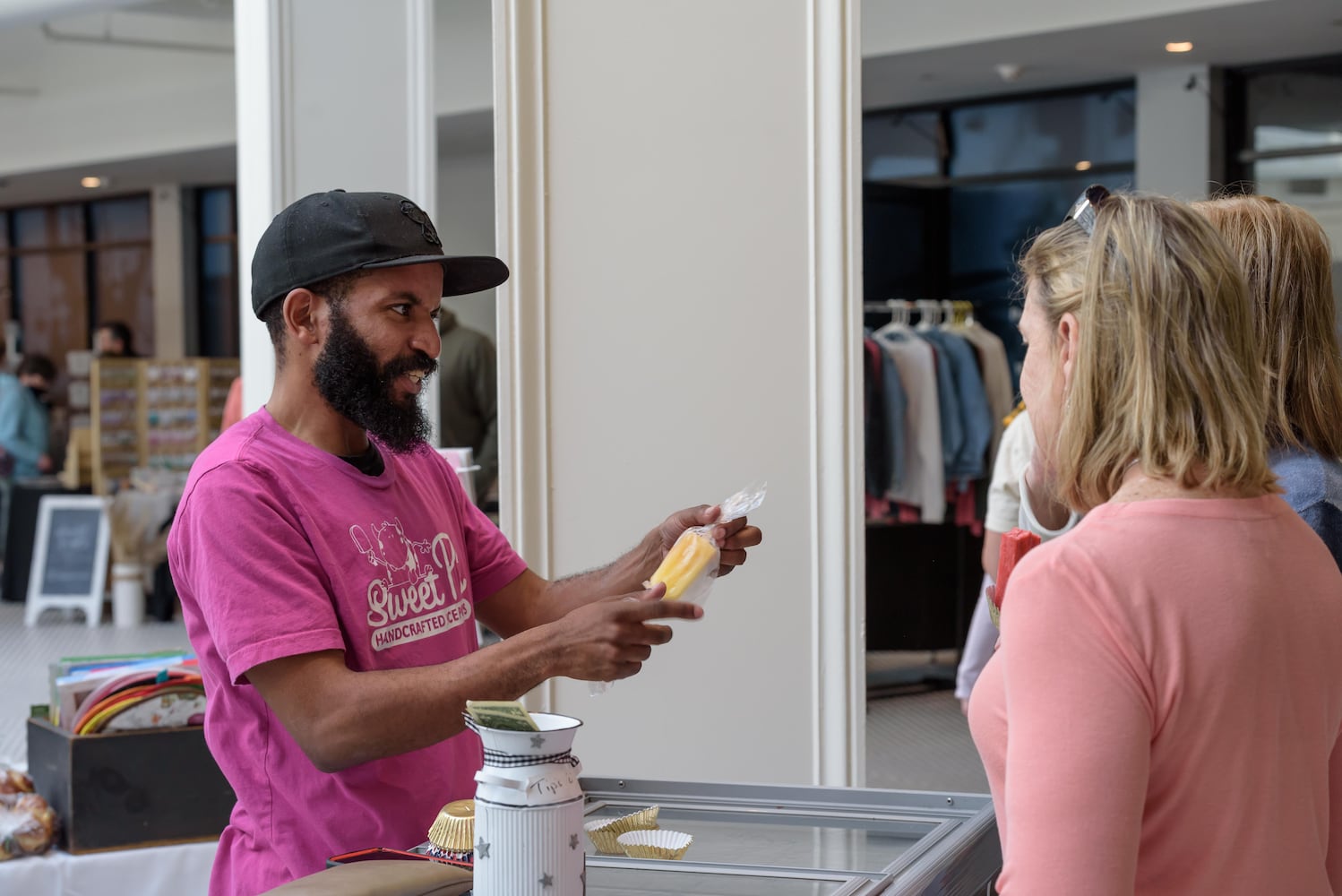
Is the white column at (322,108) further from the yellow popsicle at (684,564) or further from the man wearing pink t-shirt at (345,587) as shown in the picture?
the yellow popsicle at (684,564)

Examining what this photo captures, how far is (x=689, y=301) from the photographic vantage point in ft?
9.74

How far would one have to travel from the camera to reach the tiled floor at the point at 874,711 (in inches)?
211

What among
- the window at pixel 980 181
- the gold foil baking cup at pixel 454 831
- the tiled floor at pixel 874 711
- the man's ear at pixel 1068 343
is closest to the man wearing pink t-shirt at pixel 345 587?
the gold foil baking cup at pixel 454 831

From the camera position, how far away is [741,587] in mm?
3006

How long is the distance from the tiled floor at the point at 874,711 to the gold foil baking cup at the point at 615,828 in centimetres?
262

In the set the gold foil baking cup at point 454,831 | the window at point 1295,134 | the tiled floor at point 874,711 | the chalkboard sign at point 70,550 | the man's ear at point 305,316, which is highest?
the window at point 1295,134

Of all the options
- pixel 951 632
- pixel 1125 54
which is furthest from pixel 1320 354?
pixel 1125 54

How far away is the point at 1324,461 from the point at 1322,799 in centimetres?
48

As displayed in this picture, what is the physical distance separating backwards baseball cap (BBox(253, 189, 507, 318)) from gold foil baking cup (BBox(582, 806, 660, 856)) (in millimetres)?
758

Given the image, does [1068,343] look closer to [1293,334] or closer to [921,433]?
[1293,334]

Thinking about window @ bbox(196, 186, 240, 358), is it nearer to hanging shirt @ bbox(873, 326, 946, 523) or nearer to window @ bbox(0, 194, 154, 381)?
window @ bbox(0, 194, 154, 381)

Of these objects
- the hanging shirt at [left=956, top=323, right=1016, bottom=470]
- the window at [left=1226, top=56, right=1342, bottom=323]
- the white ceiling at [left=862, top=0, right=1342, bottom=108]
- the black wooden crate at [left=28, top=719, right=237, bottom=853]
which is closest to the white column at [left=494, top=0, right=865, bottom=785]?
the black wooden crate at [left=28, top=719, right=237, bottom=853]

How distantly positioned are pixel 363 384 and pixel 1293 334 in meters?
1.14

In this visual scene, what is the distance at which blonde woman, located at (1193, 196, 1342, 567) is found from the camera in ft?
5.03
